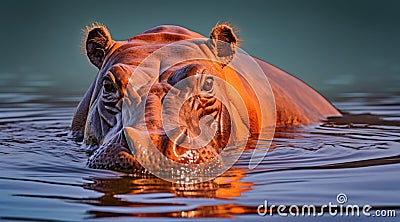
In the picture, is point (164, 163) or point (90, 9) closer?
point (164, 163)

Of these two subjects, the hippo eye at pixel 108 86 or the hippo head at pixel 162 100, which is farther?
the hippo eye at pixel 108 86

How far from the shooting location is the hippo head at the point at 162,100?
4.78 m

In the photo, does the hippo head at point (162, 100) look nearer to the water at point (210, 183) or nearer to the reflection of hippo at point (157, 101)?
the reflection of hippo at point (157, 101)

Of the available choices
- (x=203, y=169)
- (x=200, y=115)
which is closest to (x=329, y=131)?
(x=200, y=115)

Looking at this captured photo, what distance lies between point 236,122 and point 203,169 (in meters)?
1.67

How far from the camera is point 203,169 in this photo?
4809 mm

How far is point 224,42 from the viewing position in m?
6.54

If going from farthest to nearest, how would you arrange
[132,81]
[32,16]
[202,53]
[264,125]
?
[32,16]
[264,125]
[202,53]
[132,81]

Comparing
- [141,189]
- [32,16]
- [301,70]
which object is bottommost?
[141,189]

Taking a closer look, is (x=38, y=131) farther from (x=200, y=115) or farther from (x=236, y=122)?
(x=200, y=115)

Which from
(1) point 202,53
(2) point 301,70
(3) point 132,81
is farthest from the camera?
(2) point 301,70

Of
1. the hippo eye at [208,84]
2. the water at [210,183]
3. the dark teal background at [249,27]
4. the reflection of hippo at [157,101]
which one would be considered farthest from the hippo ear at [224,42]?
the dark teal background at [249,27]

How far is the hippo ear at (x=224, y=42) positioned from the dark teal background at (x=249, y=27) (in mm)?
17515

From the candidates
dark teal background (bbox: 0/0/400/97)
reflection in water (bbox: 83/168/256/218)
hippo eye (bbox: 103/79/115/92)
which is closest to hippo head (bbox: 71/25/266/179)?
hippo eye (bbox: 103/79/115/92)
